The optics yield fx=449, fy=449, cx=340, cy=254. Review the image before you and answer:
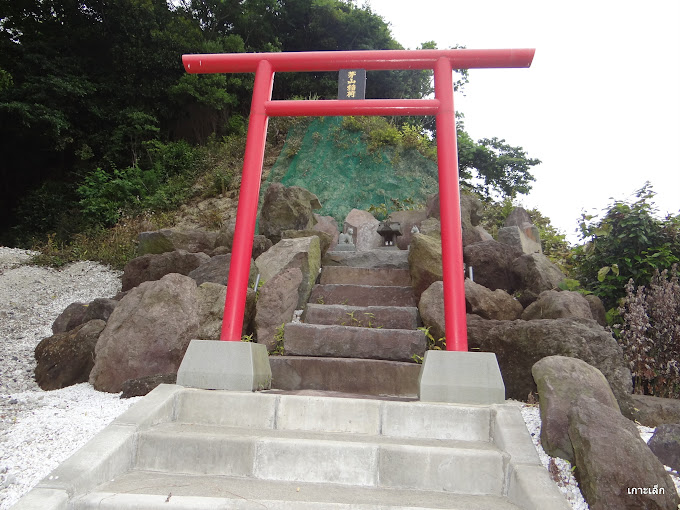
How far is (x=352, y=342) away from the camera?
4.09m

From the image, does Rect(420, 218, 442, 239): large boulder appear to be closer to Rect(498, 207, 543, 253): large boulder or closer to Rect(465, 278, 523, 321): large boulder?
Rect(498, 207, 543, 253): large boulder

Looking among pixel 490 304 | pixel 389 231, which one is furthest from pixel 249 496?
pixel 389 231

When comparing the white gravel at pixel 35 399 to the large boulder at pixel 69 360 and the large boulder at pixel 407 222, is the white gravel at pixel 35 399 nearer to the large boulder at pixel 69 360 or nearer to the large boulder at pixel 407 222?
the large boulder at pixel 69 360

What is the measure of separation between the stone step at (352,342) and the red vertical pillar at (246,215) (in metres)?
0.79

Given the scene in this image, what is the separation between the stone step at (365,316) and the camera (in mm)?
4590

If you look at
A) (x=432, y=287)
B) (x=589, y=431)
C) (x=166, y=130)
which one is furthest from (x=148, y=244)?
(x=166, y=130)

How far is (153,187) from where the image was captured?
40.0 feet

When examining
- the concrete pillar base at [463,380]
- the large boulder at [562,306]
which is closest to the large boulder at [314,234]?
the large boulder at [562,306]

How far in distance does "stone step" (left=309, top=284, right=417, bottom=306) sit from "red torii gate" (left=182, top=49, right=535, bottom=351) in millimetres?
1758

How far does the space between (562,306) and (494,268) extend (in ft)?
4.79

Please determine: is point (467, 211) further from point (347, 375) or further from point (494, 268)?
point (347, 375)

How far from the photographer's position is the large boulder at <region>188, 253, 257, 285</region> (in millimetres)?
5160

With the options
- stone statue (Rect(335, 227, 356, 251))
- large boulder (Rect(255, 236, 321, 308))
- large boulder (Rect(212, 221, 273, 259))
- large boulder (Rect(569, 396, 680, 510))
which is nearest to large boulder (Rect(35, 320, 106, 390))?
large boulder (Rect(255, 236, 321, 308))

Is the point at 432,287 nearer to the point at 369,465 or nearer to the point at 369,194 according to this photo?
the point at 369,465
